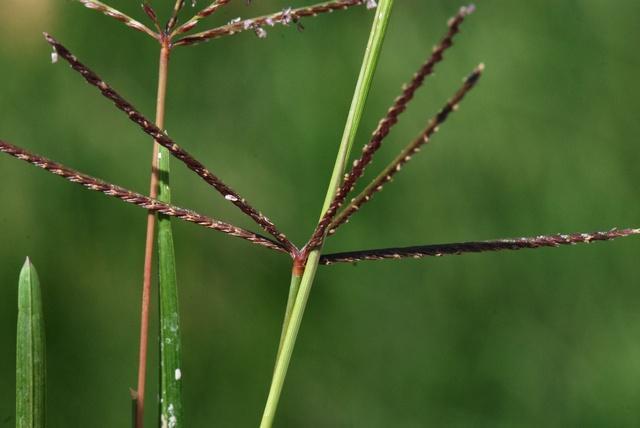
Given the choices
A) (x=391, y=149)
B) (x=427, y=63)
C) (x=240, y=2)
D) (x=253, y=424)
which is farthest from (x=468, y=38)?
(x=427, y=63)

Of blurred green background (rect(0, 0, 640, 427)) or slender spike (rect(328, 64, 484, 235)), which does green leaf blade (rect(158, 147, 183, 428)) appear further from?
blurred green background (rect(0, 0, 640, 427))

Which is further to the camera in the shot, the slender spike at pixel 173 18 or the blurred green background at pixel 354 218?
the blurred green background at pixel 354 218

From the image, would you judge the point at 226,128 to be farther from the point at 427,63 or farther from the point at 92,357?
the point at 427,63

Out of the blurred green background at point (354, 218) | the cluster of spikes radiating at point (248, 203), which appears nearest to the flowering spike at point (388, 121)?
the cluster of spikes radiating at point (248, 203)

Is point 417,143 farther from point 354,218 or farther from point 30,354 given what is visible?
point 354,218

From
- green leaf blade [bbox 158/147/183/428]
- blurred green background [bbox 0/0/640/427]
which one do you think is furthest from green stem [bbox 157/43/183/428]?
blurred green background [bbox 0/0/640/427]

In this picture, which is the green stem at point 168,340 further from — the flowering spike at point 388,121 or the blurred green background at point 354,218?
the blurred green background at point 354,218
